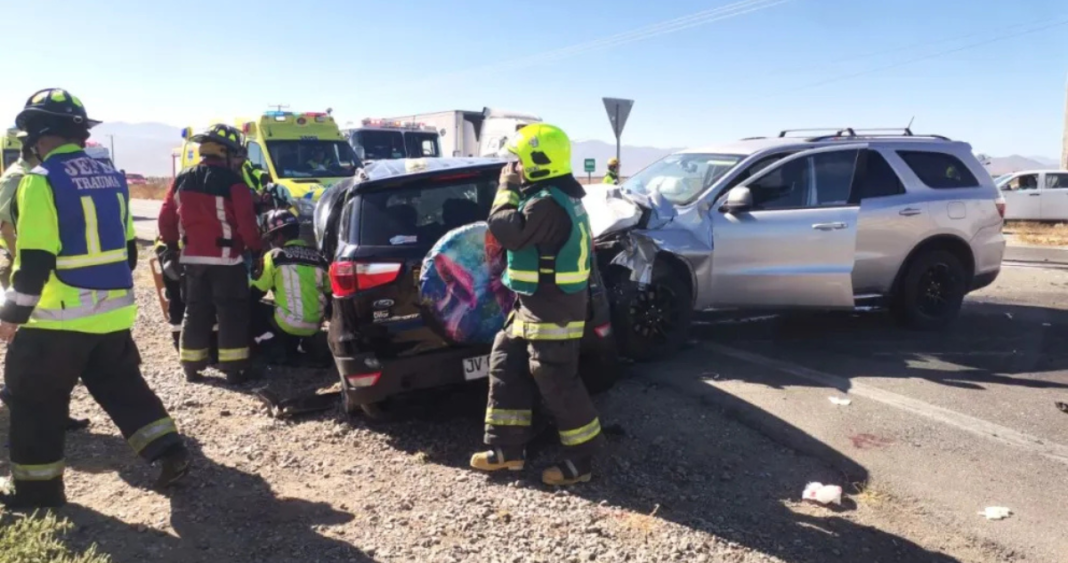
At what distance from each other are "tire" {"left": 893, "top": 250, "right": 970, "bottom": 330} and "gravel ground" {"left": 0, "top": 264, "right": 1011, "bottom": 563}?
3.22 metres

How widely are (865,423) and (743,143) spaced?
3506mm

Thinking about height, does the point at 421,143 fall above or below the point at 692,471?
above

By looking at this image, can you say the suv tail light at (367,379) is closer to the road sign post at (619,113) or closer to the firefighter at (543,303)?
the firefighter at (543,303)

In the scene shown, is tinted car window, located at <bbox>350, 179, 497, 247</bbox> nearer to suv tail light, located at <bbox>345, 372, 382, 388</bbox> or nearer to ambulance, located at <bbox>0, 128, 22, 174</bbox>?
suv tail light, located at <bbox>345, 372, 382, 388</bbox>

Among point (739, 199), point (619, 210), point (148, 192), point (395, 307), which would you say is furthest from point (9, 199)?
point (148, 192)

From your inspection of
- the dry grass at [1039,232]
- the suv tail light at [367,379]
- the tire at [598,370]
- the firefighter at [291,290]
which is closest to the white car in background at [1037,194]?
the dry grass at [1039,232]

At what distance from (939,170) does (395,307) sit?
5811 millimetres

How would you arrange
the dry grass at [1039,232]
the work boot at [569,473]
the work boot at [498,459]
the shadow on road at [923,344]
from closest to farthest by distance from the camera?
1. the work boot at [569,473]
2. the work boot at [498,459]
3. the shadow on road at [923,344]
4. the dry grass at [1039,232]

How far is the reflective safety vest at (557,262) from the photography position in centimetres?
422

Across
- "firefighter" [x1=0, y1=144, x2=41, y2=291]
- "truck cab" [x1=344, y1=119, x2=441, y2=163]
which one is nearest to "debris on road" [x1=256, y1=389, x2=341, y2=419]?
"firefighter" [x1=0, y1=144, x2=41, y2=291]

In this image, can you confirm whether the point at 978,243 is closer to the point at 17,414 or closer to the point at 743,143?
the point at 743,143

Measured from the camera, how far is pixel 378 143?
16969 mm

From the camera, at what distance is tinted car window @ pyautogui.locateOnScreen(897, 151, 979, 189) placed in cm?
782

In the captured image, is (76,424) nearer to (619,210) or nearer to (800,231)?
(619,210)
